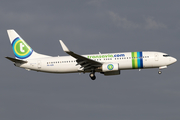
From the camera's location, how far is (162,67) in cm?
5716

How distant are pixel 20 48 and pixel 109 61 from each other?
16.6 metres

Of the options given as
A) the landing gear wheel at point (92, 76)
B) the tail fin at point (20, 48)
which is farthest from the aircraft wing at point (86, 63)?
the tail fin at point (20, 48)

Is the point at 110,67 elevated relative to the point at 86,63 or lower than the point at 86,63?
lower

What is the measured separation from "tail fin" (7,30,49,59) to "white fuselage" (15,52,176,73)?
221cm

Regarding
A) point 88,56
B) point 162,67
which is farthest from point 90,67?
point 162,67

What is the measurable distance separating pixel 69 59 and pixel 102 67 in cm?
582

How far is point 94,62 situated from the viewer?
5638 centimetres

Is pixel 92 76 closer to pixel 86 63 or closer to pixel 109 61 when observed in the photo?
pixel 86 63

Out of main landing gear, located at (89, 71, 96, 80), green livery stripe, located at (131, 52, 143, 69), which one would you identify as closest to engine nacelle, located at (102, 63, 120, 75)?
main landing gear, located at (89, 71, 96, 80)

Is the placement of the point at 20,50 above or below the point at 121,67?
above

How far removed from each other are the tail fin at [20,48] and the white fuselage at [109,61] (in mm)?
2207

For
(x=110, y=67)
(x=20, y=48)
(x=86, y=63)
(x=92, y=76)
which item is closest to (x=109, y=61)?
(x=110, y=67)

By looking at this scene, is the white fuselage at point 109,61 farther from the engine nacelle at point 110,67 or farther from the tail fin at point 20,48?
the tail fin at point 20,48

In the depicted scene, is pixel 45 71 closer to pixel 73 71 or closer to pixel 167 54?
pixel 73 71
